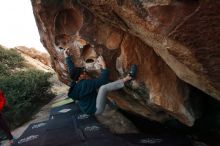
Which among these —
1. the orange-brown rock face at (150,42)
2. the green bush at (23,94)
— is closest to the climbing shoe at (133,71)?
the orange-brown rock face at (150,42)

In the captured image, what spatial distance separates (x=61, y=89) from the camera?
2109 cm

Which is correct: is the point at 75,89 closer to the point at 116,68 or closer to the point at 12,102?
the point at 116,68

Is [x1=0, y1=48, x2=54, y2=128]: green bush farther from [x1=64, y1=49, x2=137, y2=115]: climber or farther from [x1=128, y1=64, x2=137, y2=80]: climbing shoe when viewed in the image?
[x1=128, y1=64, x2=137, y2=80]: climbing shoe

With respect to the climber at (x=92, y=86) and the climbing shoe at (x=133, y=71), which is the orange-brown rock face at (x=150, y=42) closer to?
the climbing shoe at (x=133, y=71)

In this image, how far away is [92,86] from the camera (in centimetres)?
848

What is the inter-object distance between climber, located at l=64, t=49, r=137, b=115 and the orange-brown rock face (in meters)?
0.30

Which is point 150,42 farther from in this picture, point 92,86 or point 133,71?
point 92,86

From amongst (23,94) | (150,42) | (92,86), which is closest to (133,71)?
(92,86)

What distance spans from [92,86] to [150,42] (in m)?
2.48

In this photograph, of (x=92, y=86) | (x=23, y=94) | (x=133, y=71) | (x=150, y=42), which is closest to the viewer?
(x=150, y=42)

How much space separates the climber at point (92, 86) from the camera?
8.25 m

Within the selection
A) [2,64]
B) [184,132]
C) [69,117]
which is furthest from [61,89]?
[184,132]

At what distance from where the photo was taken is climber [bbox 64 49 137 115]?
825 centimetres

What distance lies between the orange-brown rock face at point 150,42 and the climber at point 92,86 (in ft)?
0.99
